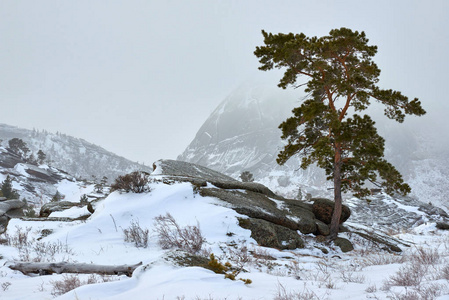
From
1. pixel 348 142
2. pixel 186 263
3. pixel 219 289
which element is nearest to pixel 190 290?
pixel 219 289

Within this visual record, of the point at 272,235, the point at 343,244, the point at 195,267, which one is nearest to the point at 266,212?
the point at 272,235

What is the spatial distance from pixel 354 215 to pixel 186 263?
3214cm

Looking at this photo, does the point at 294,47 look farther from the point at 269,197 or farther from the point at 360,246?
the point at 360,246

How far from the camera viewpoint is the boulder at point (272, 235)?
8.97 m

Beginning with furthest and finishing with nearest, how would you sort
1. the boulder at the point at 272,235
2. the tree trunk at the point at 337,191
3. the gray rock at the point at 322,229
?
the gray rock at the point at 322,229 < the tree trunk at the point at 337,191 < the boulder at the point at 272,235

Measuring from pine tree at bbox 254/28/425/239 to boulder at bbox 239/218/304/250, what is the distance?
110 inches

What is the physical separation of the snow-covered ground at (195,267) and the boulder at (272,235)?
0.33m

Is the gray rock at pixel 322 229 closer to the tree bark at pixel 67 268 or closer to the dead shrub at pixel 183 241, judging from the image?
the dead shrub at pixel 183 241

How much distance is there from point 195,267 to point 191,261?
1.80 ft

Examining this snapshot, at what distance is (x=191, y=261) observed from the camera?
4.20 m

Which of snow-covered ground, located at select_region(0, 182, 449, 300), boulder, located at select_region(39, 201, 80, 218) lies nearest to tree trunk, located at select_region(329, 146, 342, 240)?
snow-covered ground, located at select_region(0, 182, 449, 300)

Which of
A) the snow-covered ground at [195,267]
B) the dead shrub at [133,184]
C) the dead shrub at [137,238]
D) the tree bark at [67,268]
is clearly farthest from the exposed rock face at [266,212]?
the tree bark at [67,268]

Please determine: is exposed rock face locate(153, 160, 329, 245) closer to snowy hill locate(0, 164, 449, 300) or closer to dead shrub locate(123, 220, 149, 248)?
snowy hill locate(0, 164, 449, 300)

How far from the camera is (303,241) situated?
10391 mm
